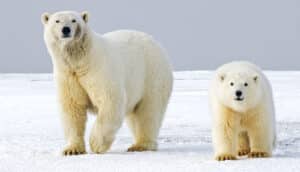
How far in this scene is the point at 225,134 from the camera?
20.4 feet

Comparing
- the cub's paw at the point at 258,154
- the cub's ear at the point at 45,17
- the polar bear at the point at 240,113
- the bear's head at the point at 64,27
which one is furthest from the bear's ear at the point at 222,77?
the cub's ear at the point at 45,17

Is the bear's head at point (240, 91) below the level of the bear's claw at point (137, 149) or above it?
above

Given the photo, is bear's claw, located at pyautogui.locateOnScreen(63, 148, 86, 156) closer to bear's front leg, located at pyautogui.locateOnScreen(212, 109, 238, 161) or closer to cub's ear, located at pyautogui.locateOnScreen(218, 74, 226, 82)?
bear's front leg, located at pyautogui.locateOnScreen(212, 109, 238, 161)

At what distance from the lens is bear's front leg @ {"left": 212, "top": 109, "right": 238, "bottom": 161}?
20.2 feet

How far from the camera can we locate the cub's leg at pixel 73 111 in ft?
23.0

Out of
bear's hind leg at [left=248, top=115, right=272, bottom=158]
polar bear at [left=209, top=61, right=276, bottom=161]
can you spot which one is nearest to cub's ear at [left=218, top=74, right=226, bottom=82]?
polar bear at [left=209, top=61, right=276, bottom=161]

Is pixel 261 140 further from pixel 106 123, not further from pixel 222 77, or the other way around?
pixel 106 123

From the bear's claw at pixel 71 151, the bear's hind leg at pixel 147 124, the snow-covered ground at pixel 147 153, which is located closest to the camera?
the snow-covered ground at pixel 147 153

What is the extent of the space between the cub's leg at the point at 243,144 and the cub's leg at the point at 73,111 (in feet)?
5.12

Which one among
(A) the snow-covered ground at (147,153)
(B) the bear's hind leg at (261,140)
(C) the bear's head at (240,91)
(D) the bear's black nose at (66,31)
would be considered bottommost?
(A) the snow-covered ground at (147,153)

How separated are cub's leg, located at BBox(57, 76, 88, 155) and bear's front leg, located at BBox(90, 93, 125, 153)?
194 mm

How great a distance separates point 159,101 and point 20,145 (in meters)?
1.64

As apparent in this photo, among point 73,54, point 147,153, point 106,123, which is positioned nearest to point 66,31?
point 73,54

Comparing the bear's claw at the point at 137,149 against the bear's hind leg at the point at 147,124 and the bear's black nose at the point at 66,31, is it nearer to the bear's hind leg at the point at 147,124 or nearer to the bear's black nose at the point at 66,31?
the bear's hind leg at the point at 147,124
